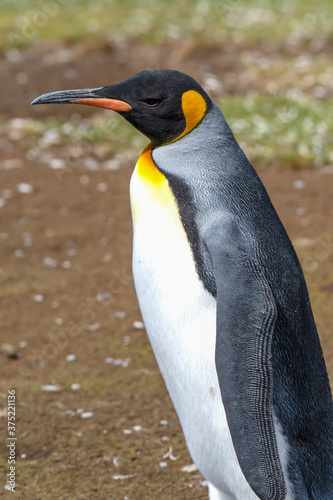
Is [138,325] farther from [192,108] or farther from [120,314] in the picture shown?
[192,108]

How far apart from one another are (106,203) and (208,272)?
433 centimetres

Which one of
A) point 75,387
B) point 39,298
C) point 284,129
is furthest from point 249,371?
point 284,129

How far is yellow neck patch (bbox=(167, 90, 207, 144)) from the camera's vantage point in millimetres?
2230

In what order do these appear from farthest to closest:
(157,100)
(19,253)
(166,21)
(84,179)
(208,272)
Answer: (166,21)
(84,179)
(19,253)
(157,100)
(208,272)

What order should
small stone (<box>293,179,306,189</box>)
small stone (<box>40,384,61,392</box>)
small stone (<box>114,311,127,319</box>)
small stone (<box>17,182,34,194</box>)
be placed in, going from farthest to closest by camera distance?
1. small stone (<box>17,182,34,194</box>)
2. small stone (<box>293,179,306,189</box>)
3. small stone (<box>114,311,127,319</box>)
4. small stone (<box>40,384,61,392</box>)

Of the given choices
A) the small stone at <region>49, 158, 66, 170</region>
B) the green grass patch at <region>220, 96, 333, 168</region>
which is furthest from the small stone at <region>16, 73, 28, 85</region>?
the green grass patch at <region>220, 96, 333, 168</region>

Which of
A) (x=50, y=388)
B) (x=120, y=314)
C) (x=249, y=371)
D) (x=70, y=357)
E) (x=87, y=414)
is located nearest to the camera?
(x=249, y=371)

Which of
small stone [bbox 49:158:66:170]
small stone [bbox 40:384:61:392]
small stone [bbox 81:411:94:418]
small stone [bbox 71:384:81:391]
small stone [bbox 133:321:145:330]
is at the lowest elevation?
small stone [bbox 49:158:66:170]

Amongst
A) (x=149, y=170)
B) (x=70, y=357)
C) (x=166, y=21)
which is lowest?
(x=166, y=21)

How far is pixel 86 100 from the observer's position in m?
2.28

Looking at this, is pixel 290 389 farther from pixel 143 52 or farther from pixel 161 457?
pixel 143 52

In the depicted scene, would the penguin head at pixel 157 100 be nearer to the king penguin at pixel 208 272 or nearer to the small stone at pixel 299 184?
the king penguin at pixel 208 272

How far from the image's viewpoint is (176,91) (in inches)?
87.5

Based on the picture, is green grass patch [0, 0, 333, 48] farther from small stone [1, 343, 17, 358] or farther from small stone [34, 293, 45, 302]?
small stone [1, 343, 17, 358]
